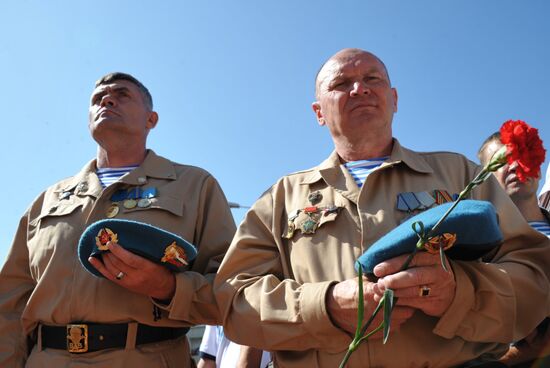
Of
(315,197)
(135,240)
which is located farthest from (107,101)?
(315,197)

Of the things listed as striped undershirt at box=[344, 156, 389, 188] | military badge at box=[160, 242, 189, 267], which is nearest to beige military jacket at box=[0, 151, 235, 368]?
military badge at box=[160, 242, 189, 267]

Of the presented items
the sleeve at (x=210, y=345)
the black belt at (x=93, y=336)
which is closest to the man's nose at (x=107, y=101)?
the black belt at (x=93, y=336)

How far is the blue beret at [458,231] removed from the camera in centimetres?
198

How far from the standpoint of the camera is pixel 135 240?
2707 millimetres

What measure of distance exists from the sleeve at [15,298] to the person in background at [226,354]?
1451mm

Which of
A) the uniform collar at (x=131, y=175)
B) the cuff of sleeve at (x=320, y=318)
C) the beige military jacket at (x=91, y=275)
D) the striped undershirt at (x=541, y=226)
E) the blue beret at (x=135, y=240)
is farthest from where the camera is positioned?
the striped undershirt at (x=541, y=226)

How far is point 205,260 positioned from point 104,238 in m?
0.73

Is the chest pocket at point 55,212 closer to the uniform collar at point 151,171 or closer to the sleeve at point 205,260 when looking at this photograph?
the uniform collar at point 151,171

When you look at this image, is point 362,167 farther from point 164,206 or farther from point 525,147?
point 525,147

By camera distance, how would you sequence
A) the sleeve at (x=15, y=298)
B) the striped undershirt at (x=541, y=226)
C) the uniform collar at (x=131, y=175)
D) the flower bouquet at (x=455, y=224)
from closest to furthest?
the flower bouquet at (x=455, y=224) → the sleeve at (x=15, y=298) → the uniform collar at (x=131, y=175) → the striped undershirt at (x=541, y=226)

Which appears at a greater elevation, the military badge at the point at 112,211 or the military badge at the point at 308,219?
the military badge at the point at 308,219

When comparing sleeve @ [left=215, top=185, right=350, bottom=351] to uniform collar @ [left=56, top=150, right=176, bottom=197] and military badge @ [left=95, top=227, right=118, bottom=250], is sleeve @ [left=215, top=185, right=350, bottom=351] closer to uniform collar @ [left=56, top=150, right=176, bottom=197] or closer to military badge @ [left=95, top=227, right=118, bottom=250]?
military badge @ [left=95, top=227, right=118, bottom=250]

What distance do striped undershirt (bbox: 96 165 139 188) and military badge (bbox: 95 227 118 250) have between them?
33.4 inches

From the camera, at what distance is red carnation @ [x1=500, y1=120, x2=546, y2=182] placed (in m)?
1.58
